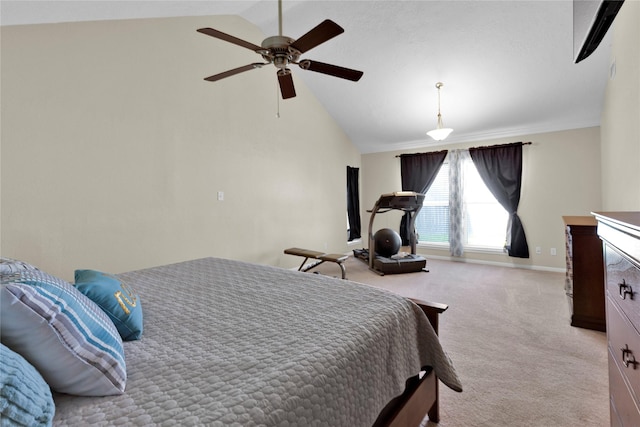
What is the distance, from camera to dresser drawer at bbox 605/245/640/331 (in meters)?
0.81

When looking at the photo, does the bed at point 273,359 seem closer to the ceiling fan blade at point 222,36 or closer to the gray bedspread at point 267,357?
the gray bedspread at point 267,357

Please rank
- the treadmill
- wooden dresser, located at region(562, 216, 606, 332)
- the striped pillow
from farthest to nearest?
the treadmill
wooden dresser, located at region(562, 216, 606, 332)
the striped pillow

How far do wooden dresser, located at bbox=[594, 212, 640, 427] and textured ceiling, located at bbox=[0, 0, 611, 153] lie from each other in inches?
122

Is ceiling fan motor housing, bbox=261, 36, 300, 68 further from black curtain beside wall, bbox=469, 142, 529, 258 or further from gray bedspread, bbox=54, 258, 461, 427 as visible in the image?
black curtain beside wall, bbox=469, 142, 529, 258

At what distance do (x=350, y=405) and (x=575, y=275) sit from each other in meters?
2.72

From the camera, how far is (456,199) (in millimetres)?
5402

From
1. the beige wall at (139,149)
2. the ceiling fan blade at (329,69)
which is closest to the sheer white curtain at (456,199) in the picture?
the beige wall at (139,149)

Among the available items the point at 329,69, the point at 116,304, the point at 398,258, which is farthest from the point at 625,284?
the point at 398,258

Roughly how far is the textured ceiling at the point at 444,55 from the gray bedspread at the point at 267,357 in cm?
256

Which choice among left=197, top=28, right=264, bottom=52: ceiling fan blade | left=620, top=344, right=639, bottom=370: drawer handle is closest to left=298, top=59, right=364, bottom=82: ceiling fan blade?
left=197, top=28, right=264, bottom=52: ceiling fan blade

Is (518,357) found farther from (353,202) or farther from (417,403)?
(353,202)

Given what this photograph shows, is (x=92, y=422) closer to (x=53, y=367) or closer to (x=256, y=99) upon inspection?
(x=53, y=367)

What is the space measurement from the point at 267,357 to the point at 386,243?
13.2 feet

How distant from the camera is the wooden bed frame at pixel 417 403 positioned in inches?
47.4
